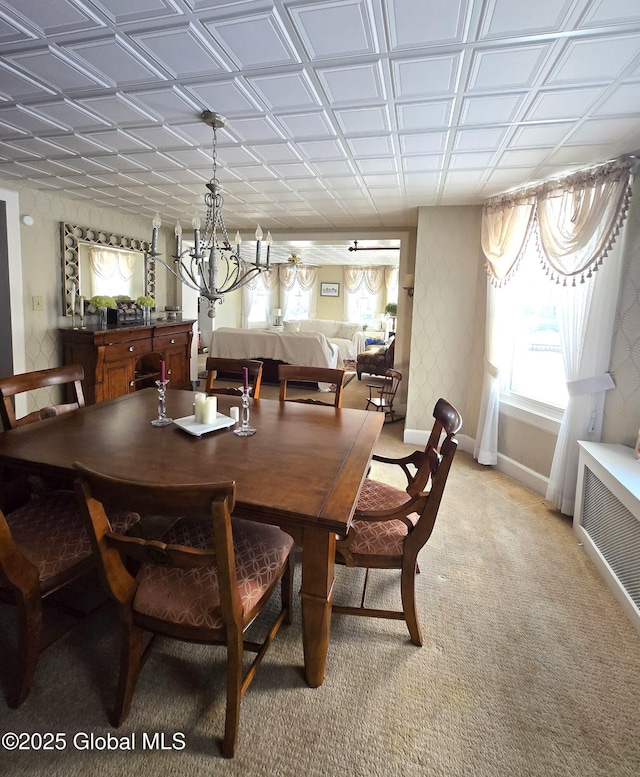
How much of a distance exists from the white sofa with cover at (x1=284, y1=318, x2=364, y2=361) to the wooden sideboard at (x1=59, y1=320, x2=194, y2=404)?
437cm

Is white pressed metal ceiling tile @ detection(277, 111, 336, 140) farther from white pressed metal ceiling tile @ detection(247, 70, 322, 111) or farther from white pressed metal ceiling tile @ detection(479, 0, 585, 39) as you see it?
white pressed metal ceiling tile @ detection(479, 0, 585, 39)

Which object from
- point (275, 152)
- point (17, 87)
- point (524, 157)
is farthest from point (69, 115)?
point (524, 157)

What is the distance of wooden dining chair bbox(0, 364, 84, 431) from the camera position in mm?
1914

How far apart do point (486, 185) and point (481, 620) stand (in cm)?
290

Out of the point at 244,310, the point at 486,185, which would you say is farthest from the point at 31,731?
the point at 244,310

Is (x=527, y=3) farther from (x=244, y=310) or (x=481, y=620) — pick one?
(x=244, y=310)

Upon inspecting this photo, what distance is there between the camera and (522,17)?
1291 millimetres

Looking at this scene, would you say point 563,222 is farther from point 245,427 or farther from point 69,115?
point 69,115

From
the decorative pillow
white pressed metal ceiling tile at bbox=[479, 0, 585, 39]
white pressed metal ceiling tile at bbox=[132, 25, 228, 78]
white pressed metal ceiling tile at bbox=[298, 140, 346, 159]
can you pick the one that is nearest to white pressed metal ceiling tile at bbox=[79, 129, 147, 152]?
white pressed metal ceiling tile at bbox=[132, 25, 228, 78]

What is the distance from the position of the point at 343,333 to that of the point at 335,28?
8146mm

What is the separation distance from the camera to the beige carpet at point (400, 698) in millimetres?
1215

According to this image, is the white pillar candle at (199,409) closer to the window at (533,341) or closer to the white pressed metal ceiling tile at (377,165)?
the white pressed metal ceiling tile at (377,165)

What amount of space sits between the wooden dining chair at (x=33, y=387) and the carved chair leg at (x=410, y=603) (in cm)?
189

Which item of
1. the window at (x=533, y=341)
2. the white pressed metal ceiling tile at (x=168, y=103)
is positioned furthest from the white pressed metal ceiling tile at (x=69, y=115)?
the window at (x=533, y=341)
